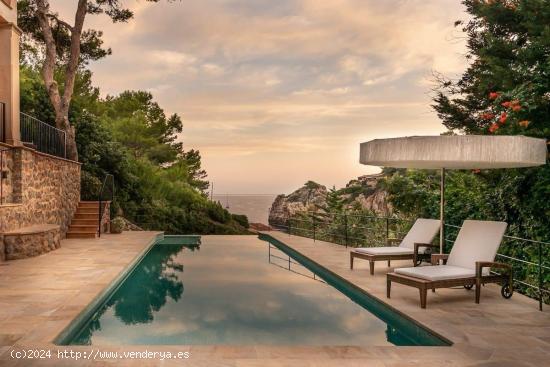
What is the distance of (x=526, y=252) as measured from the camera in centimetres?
799

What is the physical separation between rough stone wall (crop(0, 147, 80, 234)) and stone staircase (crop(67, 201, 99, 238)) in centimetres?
19

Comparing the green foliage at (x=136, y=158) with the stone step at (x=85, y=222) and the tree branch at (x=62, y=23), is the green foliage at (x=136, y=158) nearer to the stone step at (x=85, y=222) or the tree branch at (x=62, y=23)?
the tree branch at (x=62, y=23)

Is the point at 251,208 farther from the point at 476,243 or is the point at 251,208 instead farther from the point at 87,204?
the point at 476,243

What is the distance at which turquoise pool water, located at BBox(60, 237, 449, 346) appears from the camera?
5.45m

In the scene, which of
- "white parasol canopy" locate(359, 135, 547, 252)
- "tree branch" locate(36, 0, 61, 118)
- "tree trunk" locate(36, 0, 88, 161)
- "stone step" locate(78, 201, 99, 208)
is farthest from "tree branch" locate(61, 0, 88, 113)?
"white parasol canopy" locate(359, 135, 547, 252)

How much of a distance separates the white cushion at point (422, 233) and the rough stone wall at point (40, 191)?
26.1ft

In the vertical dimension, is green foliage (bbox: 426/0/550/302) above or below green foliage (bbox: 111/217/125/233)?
above

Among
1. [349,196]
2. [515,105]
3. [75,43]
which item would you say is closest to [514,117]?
[515,105]

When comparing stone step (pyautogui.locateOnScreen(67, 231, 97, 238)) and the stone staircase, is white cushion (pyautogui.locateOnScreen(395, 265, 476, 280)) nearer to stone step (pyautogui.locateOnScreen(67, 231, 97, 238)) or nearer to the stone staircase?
stone step (pyautogui.locateOnScreen(67, 231, 97, 238))

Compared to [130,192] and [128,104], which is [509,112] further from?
[128,104]

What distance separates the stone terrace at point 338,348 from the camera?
163 inches

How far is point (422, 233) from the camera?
28.0 feet

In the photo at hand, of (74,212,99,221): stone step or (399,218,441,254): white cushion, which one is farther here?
(74,212,99,221): stone step

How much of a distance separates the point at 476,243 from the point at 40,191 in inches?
407
